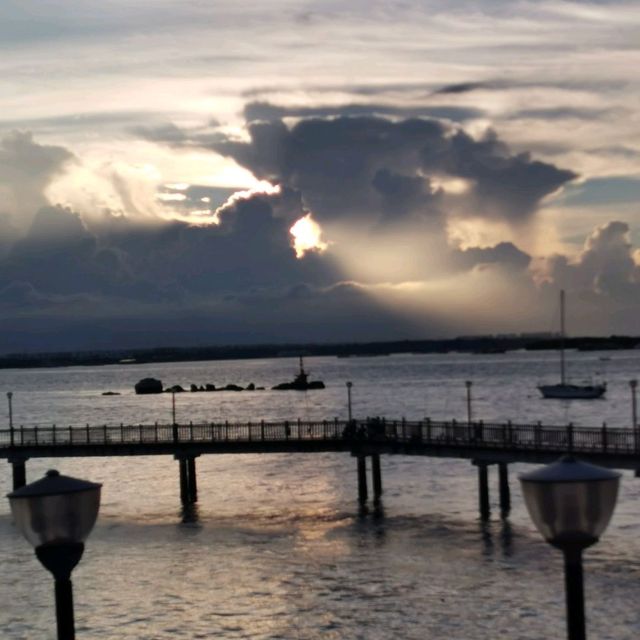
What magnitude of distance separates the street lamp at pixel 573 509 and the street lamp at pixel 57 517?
389 cm

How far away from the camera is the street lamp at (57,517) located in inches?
430

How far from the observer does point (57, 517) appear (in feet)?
35.9

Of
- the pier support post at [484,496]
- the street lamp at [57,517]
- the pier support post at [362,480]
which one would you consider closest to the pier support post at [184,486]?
the pier support post at [362,480]

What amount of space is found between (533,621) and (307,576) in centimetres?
1055

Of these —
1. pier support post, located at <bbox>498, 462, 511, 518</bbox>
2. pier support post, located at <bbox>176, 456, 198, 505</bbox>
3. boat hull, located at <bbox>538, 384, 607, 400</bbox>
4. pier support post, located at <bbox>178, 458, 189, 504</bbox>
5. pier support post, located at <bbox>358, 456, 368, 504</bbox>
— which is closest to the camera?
pier support post, located at <bbox>498, 462, 511, 518</bbox>

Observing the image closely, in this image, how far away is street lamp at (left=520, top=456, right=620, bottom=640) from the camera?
32.1 feet

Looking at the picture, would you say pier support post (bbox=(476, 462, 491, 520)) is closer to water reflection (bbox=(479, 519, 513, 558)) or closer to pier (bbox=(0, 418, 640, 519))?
pier (bbox=(0, 418, 640, 519))

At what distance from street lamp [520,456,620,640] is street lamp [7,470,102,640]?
12.7 feet

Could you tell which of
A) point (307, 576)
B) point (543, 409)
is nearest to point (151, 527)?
point (307, 576)

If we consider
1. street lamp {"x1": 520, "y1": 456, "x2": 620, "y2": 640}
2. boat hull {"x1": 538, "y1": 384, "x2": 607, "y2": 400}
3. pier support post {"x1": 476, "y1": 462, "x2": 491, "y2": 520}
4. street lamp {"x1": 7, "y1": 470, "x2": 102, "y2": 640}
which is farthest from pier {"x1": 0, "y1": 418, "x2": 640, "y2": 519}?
boat hull {"x1": 538, "y1": 384, "x2": 607, "y2": 400}

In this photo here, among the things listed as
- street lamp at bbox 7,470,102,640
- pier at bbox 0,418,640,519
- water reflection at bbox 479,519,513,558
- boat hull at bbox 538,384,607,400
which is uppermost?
street lamp at bbox 7,470,102,640

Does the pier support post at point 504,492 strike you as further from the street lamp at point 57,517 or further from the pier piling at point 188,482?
the street lamp at point 57,517

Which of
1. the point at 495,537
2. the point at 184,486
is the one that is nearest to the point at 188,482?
the point at 184,486

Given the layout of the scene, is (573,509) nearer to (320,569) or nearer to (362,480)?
(320,569)
